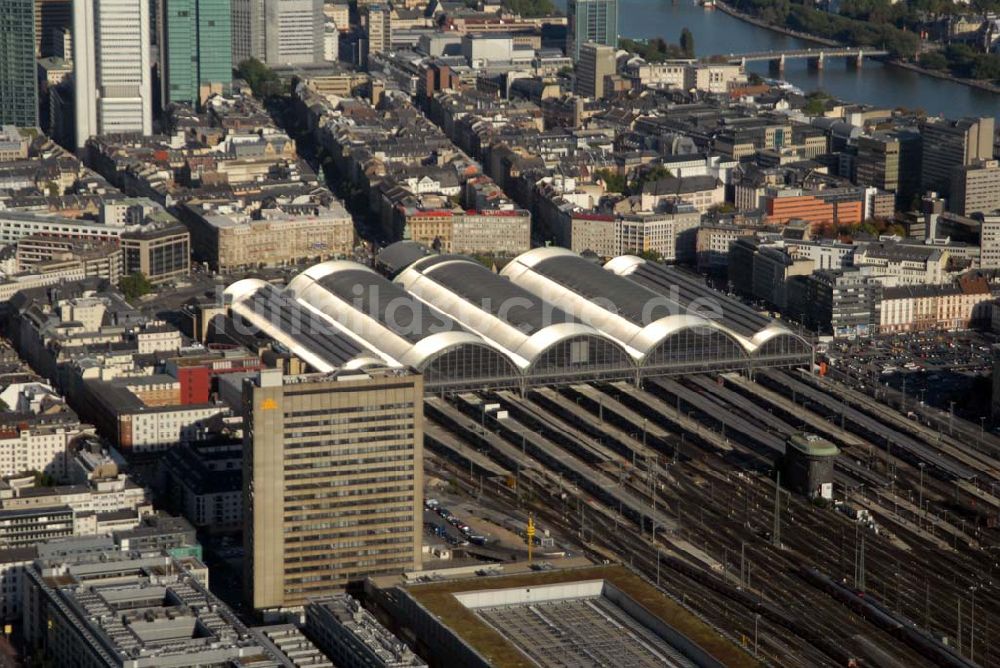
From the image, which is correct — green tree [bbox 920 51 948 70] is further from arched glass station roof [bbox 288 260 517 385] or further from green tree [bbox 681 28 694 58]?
arched glass station roof [bbox 288 260 517 385]

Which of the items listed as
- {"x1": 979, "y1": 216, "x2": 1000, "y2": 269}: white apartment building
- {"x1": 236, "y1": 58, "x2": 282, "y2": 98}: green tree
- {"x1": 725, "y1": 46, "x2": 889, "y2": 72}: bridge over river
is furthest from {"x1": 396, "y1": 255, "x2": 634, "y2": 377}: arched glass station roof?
{"x1": 725, "y1": 46, "x2": 889, "y2": 72}: bridge over river

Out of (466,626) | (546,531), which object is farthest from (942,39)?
(466,626)

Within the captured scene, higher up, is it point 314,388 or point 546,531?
point 314,388

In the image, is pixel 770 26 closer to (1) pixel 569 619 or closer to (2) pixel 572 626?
(1) pixel 569 619

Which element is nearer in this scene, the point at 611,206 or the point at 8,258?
the point at 8,258

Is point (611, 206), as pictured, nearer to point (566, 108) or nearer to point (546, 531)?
point (566, 108)

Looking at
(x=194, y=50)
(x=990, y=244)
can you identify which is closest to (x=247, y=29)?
(x=194, y=50)
